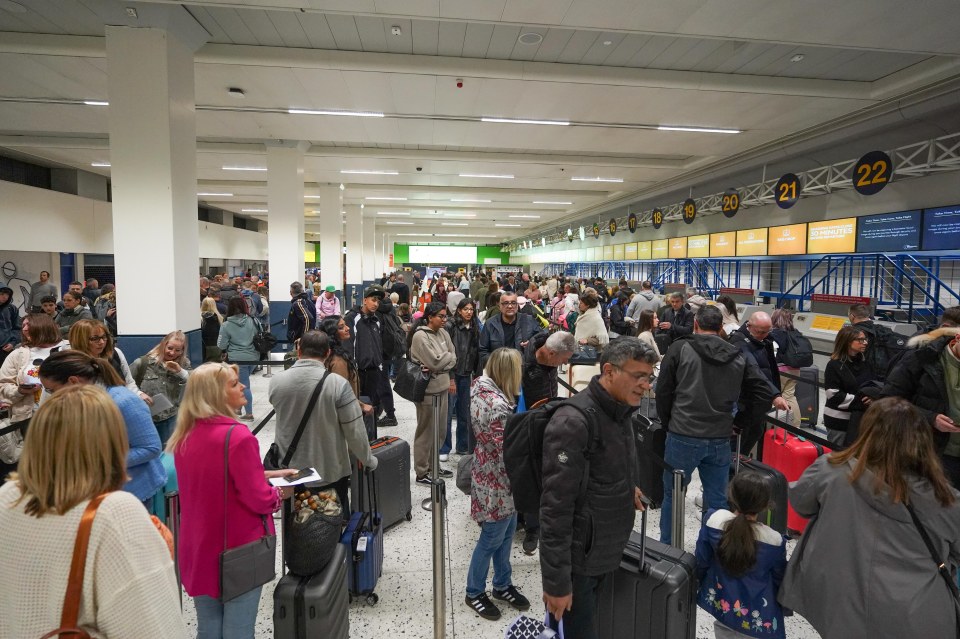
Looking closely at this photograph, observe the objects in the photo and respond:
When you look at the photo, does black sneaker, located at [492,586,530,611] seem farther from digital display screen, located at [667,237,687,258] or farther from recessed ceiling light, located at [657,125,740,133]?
digital display screen, located at [667,237,687,258]

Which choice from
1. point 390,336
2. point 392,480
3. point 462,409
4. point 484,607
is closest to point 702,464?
point 484,607

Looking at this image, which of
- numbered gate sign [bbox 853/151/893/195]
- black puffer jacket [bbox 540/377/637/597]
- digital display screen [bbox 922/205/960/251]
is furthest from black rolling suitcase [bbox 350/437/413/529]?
digital display screen [bbox 922/205/960/251]

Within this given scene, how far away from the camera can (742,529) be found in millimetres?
2080

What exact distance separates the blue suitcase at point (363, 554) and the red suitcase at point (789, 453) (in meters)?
3.09

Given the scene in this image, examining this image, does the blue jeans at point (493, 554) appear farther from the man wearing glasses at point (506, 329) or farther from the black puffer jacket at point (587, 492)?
the man wearing glasses at point (506, 329)

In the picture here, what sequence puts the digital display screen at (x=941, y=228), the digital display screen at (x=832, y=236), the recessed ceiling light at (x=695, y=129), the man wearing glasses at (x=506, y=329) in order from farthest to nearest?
the digital display screen at (x=832, y=236), the recessed ceiling light at (x=695, y=129), the digital display screen at (x=941, y=228), the man wearing glasses at (x=506, y=329)

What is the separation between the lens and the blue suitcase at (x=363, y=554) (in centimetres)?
285

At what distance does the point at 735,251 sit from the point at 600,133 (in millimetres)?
5978

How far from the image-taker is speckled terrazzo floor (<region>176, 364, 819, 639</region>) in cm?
278

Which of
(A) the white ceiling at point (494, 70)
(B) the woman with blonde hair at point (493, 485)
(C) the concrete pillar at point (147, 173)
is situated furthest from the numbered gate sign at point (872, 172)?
(C) the concrete pillar at point (147, 173)

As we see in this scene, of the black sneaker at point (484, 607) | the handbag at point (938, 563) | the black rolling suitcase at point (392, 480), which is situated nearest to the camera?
the handbag at point (938, 563)

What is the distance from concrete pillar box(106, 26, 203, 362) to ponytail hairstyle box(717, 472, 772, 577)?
5.85m

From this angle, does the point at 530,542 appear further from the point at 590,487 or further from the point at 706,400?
the point at 590,487

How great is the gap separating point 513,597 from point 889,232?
9.67m
